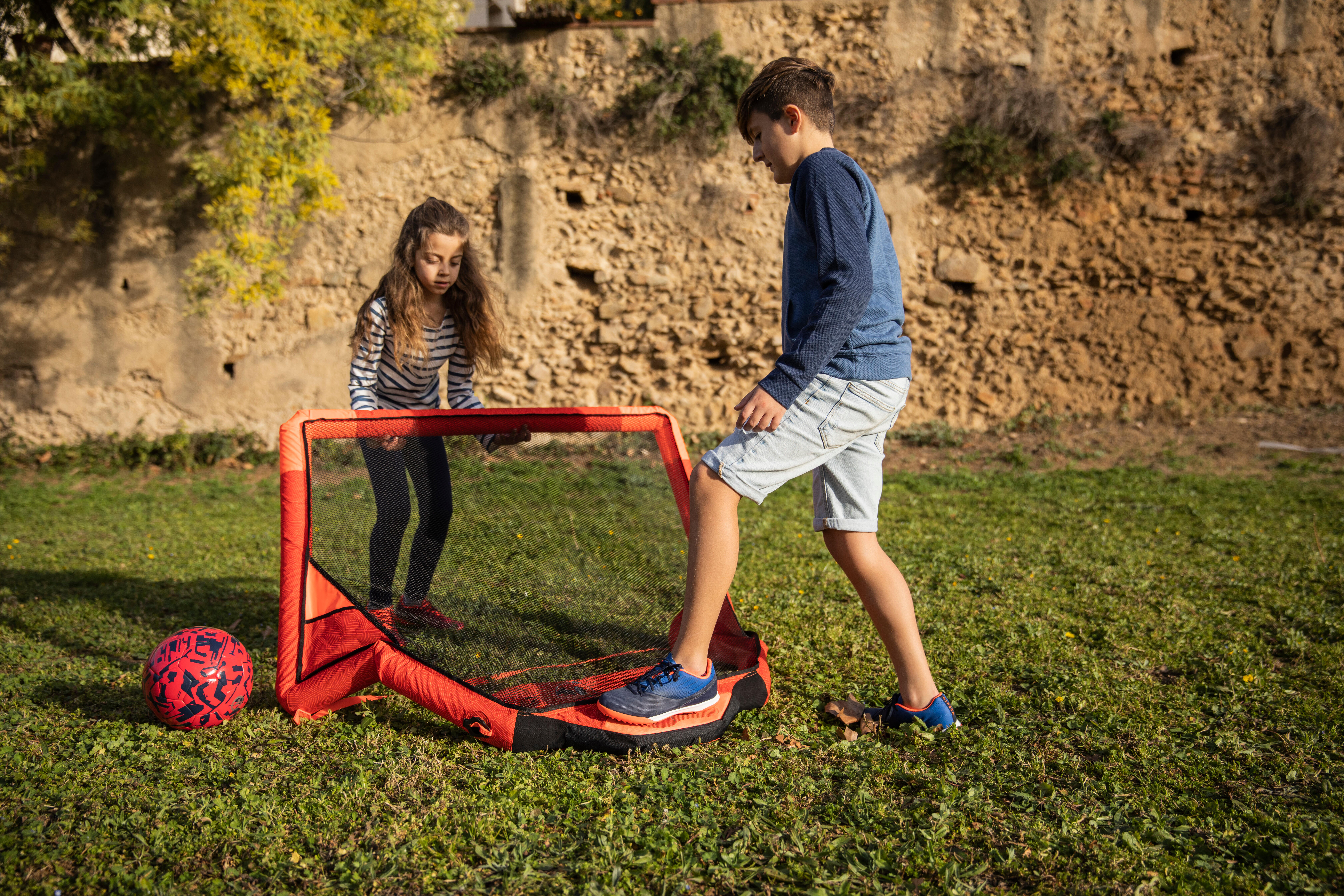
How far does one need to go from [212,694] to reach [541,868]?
1.31 m

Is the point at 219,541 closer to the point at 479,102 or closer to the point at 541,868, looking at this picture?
the point at 541,868

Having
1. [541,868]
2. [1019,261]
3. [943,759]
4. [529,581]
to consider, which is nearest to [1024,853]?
[943,759]

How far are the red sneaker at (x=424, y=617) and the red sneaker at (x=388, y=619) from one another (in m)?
0.02

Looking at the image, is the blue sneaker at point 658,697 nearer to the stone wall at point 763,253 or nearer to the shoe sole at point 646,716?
the shoe sole at point 646,716

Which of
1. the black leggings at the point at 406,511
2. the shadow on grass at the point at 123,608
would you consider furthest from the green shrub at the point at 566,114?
the black leggings at the point at 406,511

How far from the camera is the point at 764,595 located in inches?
152

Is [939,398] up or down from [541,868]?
up

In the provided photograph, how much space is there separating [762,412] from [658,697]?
85cm

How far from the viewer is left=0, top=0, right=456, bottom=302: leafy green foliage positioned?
7.27 metres

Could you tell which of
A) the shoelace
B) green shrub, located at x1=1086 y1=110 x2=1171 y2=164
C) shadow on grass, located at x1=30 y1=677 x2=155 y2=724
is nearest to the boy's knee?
the shoelace

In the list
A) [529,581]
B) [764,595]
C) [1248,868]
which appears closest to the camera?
[1248,868]

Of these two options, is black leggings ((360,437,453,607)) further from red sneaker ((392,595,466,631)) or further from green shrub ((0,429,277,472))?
green shrub ((0,429,277,472))

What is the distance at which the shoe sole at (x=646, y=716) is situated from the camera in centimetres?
231

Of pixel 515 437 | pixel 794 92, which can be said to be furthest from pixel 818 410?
pixel 515 437
